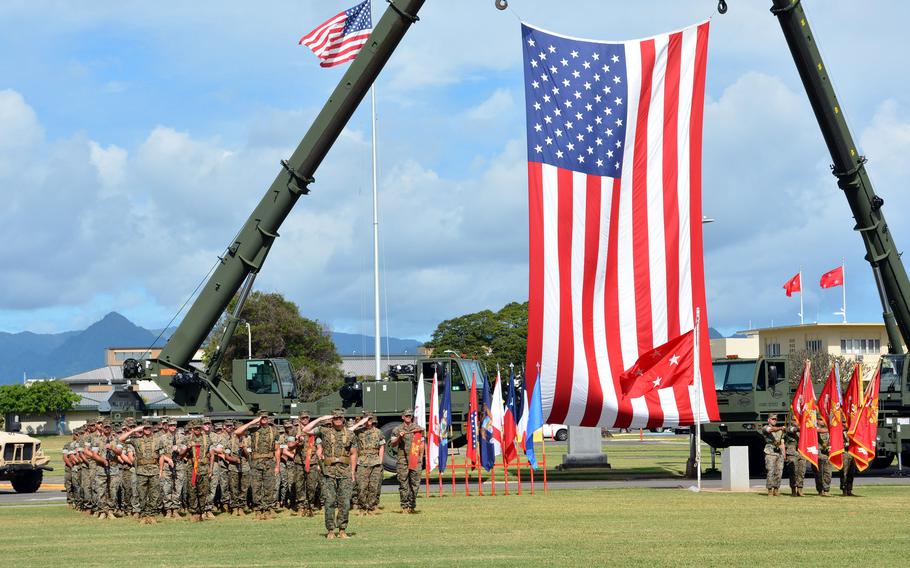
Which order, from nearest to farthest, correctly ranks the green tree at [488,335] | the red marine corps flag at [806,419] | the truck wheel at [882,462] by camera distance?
the red marine corps flag at [806,419]
the truck wheel at [882,462]
the green tree at [488,335]

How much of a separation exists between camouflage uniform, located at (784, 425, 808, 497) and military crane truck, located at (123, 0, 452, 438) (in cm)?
895

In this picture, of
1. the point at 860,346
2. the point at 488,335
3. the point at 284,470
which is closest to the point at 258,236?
the point at 284,470

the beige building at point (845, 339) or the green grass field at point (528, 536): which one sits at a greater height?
the beige building at point (845, 339)

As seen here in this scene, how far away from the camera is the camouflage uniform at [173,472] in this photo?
21.2m

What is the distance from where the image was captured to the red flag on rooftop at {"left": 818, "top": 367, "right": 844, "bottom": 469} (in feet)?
76.3

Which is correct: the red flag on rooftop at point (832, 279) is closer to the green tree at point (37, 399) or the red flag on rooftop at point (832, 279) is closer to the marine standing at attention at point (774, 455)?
the marine standing at attention at point (774, 455)

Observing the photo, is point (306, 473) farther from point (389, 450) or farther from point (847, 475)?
point (847, 475)

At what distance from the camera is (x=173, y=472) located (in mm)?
21453

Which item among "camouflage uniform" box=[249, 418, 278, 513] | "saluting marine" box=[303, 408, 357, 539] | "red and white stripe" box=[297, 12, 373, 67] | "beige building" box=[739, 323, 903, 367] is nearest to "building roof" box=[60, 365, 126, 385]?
"beige building" box=[739, 323, 903, 367]

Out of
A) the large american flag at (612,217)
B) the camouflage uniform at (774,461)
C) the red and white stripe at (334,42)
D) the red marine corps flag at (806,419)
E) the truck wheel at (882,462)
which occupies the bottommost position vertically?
the truck wheel at (882,462)

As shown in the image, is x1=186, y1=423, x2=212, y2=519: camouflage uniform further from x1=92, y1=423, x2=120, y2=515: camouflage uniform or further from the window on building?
the window on building

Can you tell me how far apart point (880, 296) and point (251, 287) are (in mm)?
14623

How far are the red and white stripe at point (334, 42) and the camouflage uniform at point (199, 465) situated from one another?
10377 millimetres

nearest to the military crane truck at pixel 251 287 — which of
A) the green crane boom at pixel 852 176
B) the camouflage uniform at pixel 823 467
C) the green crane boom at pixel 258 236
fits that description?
the green crane boom at pixel 258 236
